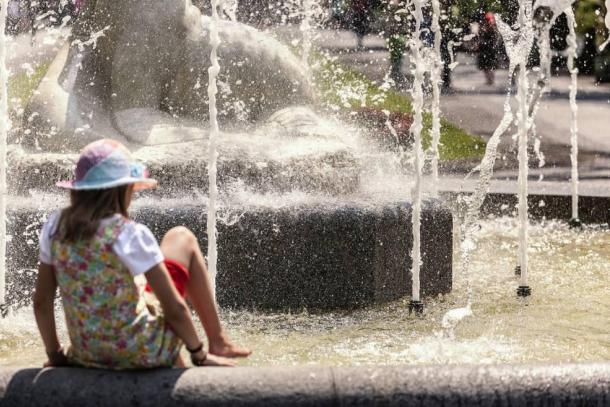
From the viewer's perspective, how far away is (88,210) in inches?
136

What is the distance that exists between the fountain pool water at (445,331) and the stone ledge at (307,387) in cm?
163

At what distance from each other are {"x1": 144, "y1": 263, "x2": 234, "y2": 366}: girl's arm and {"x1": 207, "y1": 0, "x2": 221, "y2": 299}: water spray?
2.42 meters

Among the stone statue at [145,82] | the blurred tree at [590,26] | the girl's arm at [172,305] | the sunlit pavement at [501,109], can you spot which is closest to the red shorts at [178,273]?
the girl's arm at [172,305]

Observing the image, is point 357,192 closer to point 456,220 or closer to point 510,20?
point 456,220

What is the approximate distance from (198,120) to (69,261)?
3383 millimetres

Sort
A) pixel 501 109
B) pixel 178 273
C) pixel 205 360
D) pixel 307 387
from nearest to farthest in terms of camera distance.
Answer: pixel 307 387, pixel 205 360, pixel 178 273, pixel 501 109

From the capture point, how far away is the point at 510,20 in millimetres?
20812

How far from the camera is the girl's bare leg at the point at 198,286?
3.64m

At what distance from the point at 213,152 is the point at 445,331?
1409 mm

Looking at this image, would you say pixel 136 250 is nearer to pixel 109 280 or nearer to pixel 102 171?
pixel 109 280

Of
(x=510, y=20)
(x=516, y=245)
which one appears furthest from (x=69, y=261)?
(x=510, y=20)

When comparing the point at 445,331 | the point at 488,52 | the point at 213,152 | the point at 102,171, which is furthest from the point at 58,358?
the point at 488,52

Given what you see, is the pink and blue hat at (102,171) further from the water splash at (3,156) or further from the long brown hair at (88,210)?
the water splash at (3,156)

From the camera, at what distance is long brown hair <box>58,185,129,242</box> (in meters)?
3.40
